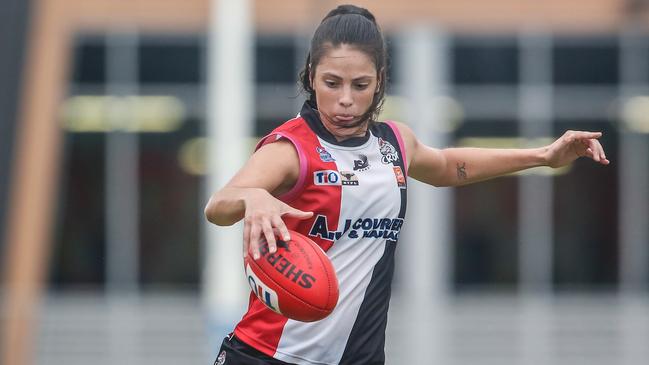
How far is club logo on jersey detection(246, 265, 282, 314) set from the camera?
4.43 metres

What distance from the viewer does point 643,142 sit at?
22094 millimetres

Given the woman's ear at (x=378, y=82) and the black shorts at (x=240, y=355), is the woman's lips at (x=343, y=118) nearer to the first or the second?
the woman's ear at (x=378, y=82)

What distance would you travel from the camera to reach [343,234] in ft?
15.3

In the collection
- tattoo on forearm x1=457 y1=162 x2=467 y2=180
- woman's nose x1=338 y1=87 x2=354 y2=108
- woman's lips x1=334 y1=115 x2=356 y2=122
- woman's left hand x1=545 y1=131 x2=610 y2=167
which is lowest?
tattoo on forearm x1=457 y1=162 x2=467 y2=180

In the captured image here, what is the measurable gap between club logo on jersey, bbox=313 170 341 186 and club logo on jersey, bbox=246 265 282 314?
38cm

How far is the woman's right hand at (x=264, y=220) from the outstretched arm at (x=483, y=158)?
3.01 feet

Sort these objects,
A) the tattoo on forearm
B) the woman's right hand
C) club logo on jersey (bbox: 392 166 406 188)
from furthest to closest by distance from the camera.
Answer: the tattoo on forearm, club logo on jersey (bbox: 392 166 406 188), the woman's right hand

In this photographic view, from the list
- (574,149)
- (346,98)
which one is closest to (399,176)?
(346,98)

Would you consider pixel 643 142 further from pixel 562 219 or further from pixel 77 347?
pixel 77 347

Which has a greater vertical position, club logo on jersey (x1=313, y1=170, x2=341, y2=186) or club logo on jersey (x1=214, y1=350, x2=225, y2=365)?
club logo on jersey (x1=313, y1=170, x2=341, y2=186)

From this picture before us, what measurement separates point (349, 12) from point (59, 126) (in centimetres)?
1763

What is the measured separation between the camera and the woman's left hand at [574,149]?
5.02 meters

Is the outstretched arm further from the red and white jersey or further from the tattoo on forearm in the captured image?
the red and white jersey

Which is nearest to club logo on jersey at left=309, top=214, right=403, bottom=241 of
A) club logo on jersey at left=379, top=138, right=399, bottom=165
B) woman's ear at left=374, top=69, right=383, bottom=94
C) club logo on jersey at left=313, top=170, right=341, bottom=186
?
club logo on jersey at left=313, top=170, right=341, bottom=186
